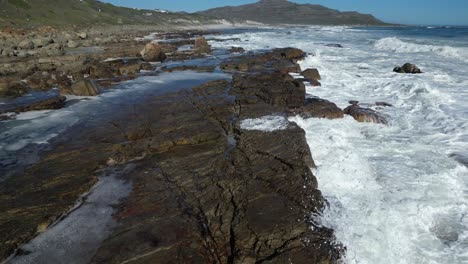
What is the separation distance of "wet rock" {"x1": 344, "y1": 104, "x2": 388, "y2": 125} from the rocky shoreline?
0.04 m

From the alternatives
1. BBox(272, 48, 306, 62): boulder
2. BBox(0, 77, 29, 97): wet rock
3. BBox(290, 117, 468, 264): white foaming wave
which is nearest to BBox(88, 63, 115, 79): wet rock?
BBox(0, 77, 29, 97): wet rock

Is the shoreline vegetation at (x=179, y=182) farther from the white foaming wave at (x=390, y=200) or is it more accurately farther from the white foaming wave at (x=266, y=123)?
the white foaming wave at (x=390, y=200)

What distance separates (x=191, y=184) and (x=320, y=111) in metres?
7.45

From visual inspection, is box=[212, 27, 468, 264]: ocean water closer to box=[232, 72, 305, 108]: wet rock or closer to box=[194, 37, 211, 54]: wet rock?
box=[232, 72, 305, 108]: wet rock

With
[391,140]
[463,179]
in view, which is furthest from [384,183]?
[391,140]

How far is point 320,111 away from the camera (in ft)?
42.6

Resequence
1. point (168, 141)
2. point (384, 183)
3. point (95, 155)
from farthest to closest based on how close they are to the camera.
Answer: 1. point (168, 141)
2. point (95, 155)
3. point (384, 183)

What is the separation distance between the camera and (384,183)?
25.9 feet

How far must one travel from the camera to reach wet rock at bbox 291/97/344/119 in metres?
12.7

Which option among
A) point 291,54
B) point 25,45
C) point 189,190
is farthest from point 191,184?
point 25,45

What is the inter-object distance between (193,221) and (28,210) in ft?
11.0

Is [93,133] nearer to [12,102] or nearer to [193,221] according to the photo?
[193,221]

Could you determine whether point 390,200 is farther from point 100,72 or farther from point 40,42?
point 40,42

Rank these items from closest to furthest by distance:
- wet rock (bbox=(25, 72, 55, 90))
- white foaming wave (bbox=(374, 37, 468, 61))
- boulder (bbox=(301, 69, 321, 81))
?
wet rock (bbox=(25, 72, 55, 90))
boulder (bbox=(301, 69, 321, 81))
white foaming wave (bbox=(374, 37, 468, 61))
